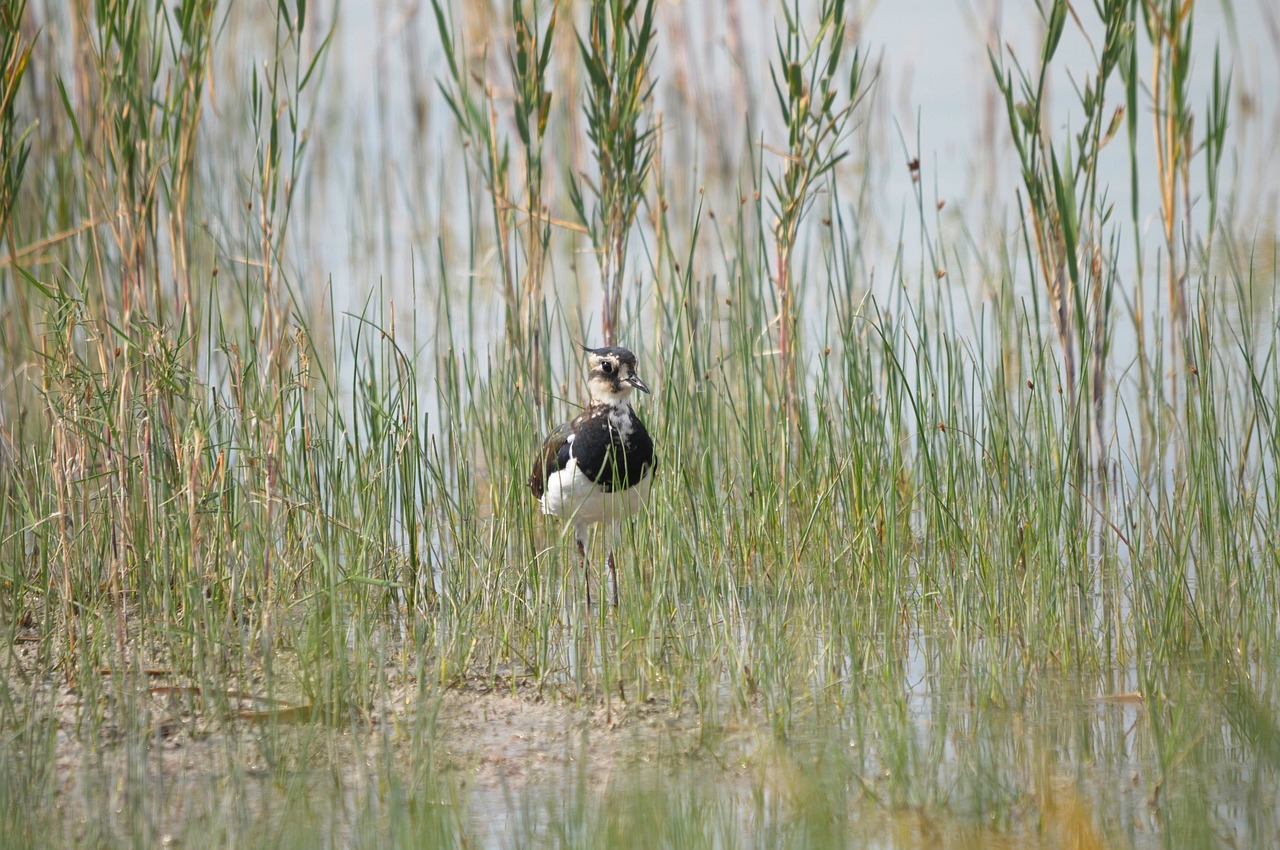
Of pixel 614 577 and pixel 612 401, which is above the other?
pixel 612 401

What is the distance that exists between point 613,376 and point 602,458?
343 millimetres

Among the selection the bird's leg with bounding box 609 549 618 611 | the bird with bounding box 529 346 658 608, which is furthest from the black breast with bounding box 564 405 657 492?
the bird's leg with bounding box 609 549 618 611

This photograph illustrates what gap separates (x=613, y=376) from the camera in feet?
14.7

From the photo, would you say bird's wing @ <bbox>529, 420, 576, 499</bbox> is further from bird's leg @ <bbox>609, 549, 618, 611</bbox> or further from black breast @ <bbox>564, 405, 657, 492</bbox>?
bird's leg @ <bbox>609, 549, 618, 611</bbox>

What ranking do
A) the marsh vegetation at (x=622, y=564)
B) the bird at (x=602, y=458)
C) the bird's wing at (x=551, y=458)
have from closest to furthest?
the marsh vegetation at (x=622, y=564) → the bird at (x=602, y=458) → the bird's wing at (x=551, y=458)

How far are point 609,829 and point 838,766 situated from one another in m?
0.52

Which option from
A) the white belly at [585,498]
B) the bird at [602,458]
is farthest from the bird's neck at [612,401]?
the white belly at [585,498]

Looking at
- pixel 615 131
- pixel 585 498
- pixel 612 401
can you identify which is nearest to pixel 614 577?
pixel 585 498

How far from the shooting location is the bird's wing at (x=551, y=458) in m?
4.41

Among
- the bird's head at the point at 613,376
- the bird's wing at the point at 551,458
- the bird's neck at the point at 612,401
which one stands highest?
the bird's head at the point at 613,376

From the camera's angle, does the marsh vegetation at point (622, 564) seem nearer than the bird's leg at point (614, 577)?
Yes

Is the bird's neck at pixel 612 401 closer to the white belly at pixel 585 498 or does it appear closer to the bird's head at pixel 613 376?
the bird's head at pixel 613 376

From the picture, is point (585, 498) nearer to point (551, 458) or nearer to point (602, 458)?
point (602, 458)

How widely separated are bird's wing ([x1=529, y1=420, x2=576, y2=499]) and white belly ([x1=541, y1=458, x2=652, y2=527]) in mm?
44
